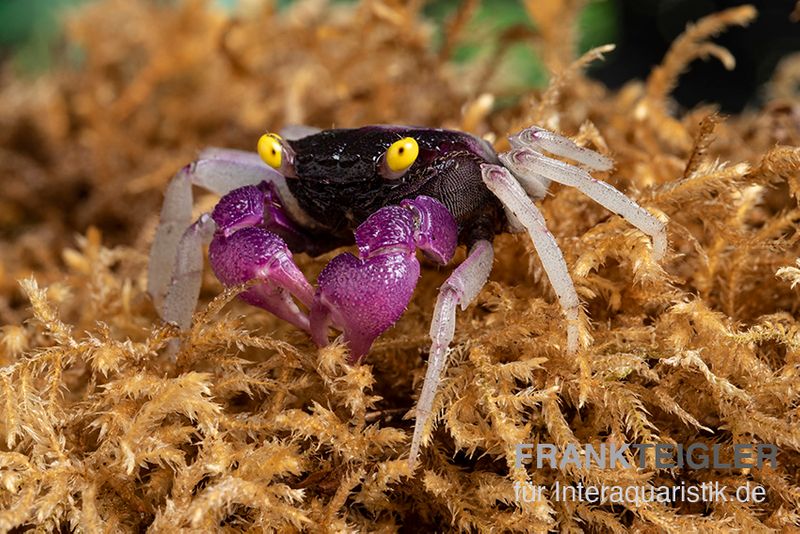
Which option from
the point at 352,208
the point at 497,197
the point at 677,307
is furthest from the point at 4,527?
the point at 677,307

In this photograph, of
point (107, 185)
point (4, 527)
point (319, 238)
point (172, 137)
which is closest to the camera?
point (4, 527)

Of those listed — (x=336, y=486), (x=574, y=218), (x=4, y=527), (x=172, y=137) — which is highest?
(x=172, y=137)

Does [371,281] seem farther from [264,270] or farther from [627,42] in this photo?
[627,42]

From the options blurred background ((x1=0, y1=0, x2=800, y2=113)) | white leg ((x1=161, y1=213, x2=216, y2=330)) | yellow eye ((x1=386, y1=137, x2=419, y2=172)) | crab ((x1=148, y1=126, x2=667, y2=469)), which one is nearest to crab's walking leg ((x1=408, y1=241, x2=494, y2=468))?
crab ((x1=148, y1=126, x2=667, y2=469))

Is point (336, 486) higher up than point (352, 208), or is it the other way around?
point (352, 208)

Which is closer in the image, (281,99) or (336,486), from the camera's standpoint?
(336,486)

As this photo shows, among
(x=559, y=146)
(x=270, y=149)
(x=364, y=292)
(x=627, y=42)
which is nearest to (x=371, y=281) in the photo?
(x=364, y=292)

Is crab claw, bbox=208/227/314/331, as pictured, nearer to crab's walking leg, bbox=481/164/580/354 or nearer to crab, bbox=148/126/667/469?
crab, bbox=148/126/667/469

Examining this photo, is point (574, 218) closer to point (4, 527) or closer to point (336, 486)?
point (336, 486)

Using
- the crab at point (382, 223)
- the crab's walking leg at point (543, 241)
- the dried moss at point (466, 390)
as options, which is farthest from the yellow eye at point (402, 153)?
the dried moss at point (466, 390)
